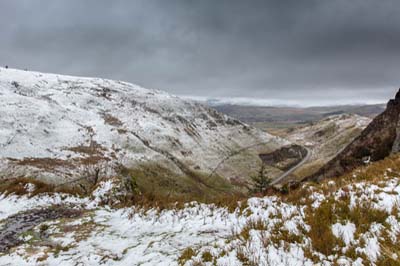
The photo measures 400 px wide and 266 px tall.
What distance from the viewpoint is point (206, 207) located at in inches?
485

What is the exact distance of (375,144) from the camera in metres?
23.7

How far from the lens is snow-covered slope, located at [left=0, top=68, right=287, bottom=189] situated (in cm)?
8494

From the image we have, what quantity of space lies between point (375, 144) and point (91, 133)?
382ft

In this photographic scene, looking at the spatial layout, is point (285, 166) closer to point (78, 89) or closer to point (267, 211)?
point (78, 89)

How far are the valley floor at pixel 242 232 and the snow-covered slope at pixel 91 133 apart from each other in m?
67.9

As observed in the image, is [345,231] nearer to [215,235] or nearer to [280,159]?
[215,235]

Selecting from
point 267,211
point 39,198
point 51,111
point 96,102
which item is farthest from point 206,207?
point 96,102

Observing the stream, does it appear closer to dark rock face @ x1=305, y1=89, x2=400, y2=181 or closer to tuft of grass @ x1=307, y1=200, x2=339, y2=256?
tuft of grass @ x1=307, y1=200, x2=339, y2=256

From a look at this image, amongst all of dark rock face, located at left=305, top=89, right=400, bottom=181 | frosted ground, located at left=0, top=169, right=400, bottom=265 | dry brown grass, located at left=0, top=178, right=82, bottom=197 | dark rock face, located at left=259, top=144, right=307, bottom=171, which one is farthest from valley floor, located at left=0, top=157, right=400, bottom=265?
dark rock face, located at left=259, top=144, right=307, bottom=171

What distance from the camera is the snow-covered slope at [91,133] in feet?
279

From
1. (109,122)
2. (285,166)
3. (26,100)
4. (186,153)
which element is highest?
(26,100)

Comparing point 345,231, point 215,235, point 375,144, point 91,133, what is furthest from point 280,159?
point 345,231

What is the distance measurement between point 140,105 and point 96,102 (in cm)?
3198

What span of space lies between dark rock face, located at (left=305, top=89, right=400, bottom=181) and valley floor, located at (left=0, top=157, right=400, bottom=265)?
1199cm
